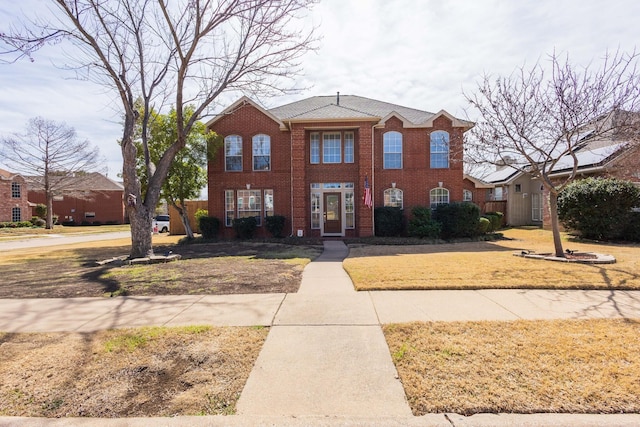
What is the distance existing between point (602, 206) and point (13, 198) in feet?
180

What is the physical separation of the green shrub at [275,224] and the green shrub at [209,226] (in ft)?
9.15

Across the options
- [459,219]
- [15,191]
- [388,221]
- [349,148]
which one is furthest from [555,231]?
[15,191]

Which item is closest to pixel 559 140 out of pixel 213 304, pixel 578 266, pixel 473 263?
pixel 578 266

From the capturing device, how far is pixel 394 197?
17562 mm

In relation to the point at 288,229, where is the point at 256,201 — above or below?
above

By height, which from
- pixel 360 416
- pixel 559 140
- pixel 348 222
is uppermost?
pixel 559 140

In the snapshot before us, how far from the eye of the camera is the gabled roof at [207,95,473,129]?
635 inches

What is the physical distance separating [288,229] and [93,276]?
33.0 ft

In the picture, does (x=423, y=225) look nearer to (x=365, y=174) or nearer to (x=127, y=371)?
(x=365, y=174)

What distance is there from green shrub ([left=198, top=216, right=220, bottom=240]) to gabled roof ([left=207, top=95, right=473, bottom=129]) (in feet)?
16.8

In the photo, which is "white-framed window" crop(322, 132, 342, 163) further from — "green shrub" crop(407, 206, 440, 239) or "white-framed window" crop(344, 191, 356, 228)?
"green shrub" crop(407, 206, 440, 239)

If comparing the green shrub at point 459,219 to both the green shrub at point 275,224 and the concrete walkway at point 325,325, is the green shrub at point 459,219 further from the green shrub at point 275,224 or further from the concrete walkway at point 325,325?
the concrete walkway at point 325,325

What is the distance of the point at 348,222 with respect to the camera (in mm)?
17375

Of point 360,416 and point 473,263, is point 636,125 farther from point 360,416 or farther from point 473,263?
point 360,416
